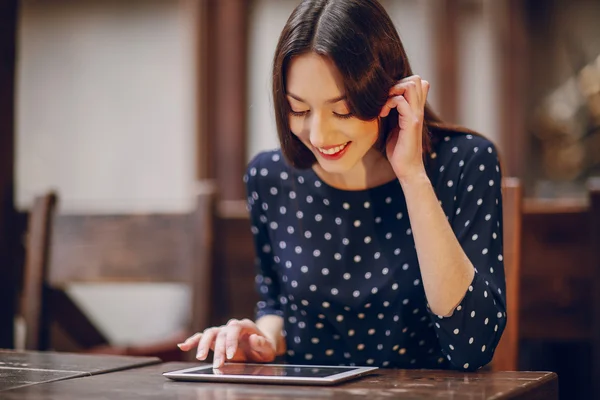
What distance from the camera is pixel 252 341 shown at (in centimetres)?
138

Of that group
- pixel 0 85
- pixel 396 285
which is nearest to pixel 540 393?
pixel 396 285

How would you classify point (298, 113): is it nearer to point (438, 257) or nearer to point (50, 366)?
point (438, 257)

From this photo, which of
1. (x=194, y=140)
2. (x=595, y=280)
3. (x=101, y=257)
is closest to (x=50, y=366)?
(x=101, y=257)

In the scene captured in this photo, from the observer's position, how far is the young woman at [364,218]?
1293mm

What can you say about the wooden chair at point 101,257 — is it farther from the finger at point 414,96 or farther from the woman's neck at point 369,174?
the finger at point 414,96

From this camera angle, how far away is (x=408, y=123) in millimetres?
1335

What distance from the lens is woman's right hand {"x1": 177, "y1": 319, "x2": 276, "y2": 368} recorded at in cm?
129

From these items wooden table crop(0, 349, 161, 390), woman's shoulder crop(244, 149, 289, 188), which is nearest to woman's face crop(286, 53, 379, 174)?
woman's shoulder crop(244, 149, 289, 188)

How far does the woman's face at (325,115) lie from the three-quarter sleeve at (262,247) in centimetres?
32

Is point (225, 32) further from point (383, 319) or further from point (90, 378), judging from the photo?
point (90, 378)

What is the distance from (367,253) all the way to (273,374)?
17.5 inches

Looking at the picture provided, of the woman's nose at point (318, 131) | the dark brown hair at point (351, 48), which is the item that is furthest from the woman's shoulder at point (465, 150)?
the woman's nose at point (318, 131)

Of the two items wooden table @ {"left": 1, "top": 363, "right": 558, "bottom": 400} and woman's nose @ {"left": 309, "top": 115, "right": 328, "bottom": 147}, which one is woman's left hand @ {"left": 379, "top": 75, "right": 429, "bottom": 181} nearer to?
woman's nose @ {"left": 309, "top": 115, "right": 328, "bottom": 147}

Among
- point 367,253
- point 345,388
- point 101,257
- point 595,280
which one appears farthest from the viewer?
point 101,257
